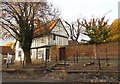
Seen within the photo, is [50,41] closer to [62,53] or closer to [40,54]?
[40,54]

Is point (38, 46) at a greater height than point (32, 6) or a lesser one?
lesser

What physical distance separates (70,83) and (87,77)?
468 centimetres

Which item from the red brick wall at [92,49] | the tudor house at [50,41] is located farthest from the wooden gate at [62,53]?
the tudor house at [50,41]

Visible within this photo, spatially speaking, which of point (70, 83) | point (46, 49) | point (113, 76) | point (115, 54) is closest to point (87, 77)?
point (113, 76)

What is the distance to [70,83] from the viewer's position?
57.1 ft

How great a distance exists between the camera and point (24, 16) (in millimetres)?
34875

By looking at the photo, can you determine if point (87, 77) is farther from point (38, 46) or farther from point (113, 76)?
point (38, 46)

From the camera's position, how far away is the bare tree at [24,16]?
111ft

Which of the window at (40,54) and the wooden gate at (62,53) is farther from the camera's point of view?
the window at (40,54)

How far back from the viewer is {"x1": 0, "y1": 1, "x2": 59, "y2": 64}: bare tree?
3381 cm

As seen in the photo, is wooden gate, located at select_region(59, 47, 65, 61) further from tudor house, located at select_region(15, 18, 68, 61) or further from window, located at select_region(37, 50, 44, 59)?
window, located at select_region(37, 50, 44, 59)

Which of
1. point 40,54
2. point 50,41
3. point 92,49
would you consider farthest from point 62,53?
point 40,54

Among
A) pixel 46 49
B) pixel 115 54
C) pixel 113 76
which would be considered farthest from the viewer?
pixel 46 49

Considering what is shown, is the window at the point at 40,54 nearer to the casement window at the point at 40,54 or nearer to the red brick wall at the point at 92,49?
the casement window at the point at 40,54
